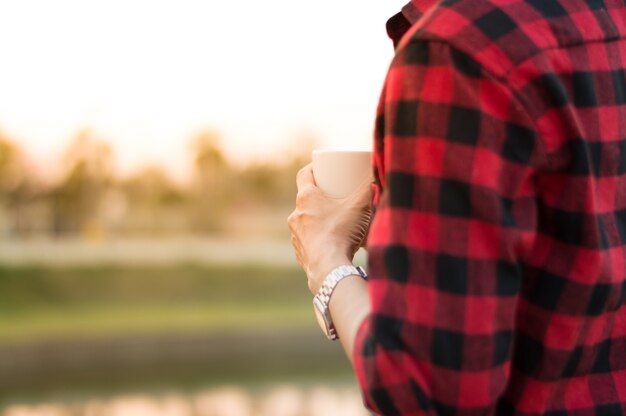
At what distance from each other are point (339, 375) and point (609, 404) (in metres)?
7.13

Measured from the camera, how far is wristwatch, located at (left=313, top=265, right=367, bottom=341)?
63cm

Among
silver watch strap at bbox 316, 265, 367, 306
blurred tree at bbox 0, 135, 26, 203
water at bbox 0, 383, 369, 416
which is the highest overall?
silver watch strap at bbox 316, 265, 367, 306

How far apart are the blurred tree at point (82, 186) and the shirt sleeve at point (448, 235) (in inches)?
281

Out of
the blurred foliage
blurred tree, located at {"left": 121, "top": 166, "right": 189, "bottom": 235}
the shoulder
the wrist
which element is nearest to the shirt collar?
the shoulder

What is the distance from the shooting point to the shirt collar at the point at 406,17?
0.62m


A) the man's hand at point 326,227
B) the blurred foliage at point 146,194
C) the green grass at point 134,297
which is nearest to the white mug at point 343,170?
the man's hand at point 326,227

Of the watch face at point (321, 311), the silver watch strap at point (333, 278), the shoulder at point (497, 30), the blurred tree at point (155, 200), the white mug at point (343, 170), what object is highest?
the shoulder at point (497, 30)

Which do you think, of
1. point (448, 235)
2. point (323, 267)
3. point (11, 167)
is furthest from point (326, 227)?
point (11, 167)

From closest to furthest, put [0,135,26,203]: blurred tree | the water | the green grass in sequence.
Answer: the water < [0,135,26,203]: blurred tree < the green grass

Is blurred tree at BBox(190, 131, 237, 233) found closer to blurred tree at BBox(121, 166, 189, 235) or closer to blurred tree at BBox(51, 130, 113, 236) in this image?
blurred tree at BBox(121, 166, 189, 235)

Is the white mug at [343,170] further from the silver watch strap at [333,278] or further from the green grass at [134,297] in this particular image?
the green grass at [134,297]

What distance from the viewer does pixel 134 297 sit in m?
7.76

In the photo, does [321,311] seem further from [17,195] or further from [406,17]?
[17,195]

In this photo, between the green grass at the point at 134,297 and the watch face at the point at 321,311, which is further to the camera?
the green grass at the point at 134,297
